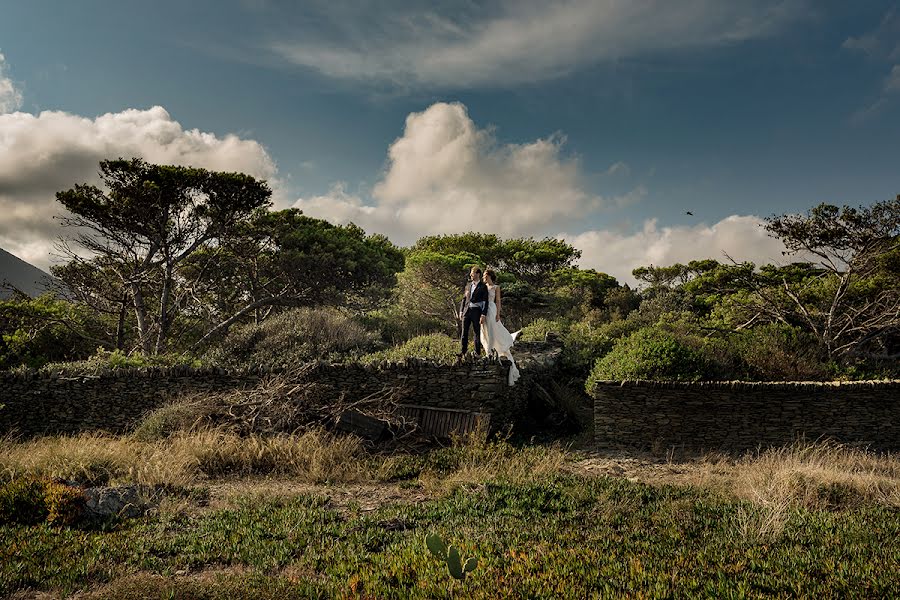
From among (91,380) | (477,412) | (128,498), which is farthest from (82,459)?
(477,412)

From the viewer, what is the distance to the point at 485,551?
216 inches

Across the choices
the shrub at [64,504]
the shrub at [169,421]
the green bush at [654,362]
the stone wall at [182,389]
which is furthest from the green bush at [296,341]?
the shrub at [64,504]

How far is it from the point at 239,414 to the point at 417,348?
6.62m

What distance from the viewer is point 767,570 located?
500 cm

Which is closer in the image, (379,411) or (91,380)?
(379,411)

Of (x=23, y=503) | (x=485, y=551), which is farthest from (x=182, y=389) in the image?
(x=485, y=551)

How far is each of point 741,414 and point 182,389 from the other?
43.0 ft

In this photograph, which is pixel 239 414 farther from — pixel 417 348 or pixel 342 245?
pixel 342 245

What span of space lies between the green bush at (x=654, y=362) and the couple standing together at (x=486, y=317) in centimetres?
242

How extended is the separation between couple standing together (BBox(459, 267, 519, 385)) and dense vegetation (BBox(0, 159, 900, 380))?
2493 mm

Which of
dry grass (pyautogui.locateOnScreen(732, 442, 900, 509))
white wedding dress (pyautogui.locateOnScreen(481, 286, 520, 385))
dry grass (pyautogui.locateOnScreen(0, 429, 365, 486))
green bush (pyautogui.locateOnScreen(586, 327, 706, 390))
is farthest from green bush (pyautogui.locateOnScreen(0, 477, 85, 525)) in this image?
green bush (pyautogui.locateOnScreen(586, 327, 706, 390))

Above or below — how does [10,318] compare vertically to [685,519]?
above

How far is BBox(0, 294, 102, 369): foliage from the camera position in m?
20.2

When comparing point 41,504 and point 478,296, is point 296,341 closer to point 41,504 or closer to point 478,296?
point 478,296
